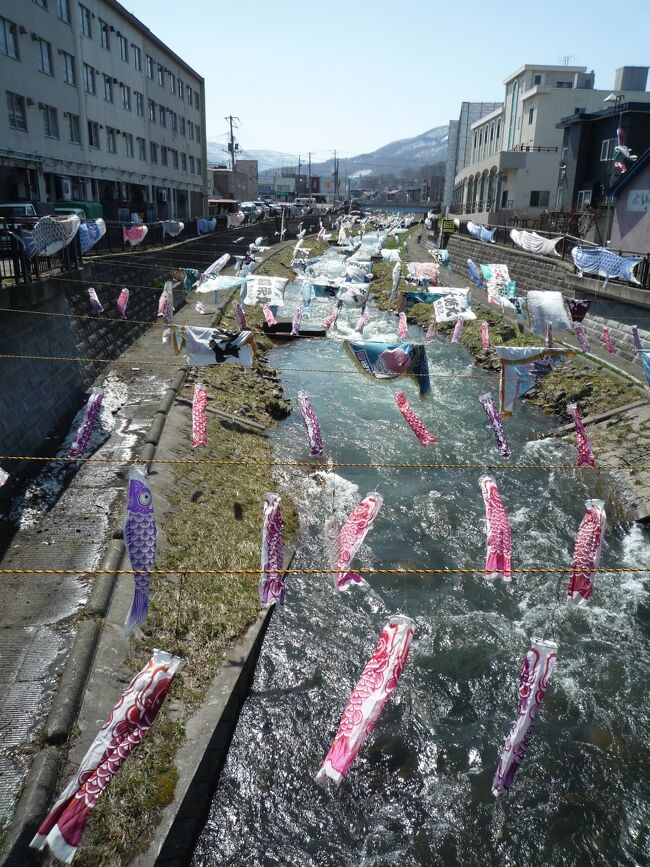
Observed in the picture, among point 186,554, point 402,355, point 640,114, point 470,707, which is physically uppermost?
point 640,114

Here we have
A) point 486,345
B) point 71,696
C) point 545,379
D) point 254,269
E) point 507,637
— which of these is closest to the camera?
point 71,696

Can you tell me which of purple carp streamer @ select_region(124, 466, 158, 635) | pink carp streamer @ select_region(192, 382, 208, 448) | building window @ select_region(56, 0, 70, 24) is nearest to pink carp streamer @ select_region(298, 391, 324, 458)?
pink carp streamer @ select_region(192, 382, 208, 448)

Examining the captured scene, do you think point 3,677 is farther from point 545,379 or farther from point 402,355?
point 545,379

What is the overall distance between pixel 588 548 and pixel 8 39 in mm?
35538

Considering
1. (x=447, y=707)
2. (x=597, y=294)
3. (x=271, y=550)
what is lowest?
(x=447, y=707)

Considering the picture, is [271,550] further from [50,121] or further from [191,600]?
[50,121]

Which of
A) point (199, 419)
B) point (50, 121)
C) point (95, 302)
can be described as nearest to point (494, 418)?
point (199, 419)

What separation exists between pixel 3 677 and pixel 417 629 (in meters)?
6.82

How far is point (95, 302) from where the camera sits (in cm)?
2167

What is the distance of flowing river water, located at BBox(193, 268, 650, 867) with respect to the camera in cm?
812

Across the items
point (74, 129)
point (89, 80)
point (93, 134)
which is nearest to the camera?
point (74, 129)

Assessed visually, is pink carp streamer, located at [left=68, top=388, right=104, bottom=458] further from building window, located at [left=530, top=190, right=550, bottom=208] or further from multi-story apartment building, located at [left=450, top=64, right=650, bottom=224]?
building window, located at [left=530, top=190, right=550, bottom=208]

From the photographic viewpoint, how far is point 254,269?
42.8 metres

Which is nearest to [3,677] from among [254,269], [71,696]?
[71,696]
